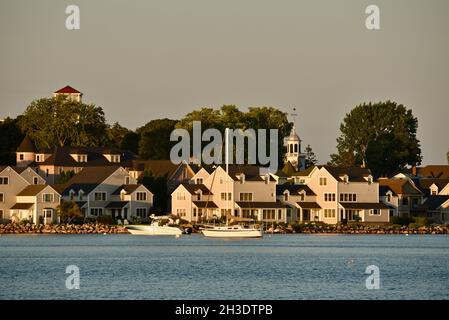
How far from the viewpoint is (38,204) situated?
110 meters

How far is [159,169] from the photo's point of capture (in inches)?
4929

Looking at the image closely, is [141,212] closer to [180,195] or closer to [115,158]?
[180,195]

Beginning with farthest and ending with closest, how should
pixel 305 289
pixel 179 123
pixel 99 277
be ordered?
pixel 179 123
pixel 99 277
pixel 305 289

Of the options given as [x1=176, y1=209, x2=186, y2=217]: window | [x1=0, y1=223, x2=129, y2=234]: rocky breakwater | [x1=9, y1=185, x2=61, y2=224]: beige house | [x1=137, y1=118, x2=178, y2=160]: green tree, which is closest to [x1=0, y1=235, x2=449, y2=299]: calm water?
[x1=0, y1=223, x2=129, y2=234]: rocky breakwater

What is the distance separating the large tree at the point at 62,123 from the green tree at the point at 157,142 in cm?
609

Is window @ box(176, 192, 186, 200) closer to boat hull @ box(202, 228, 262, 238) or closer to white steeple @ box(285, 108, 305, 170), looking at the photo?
boat hull @ box(202, 228, 262, 238)

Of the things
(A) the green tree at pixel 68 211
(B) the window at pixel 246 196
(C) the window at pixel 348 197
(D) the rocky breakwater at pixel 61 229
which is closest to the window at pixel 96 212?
(A) the green tree at pixel 68 211

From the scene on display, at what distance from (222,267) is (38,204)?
44961 millimetres

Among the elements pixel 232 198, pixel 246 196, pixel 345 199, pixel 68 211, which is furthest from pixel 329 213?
pixel 68 211
